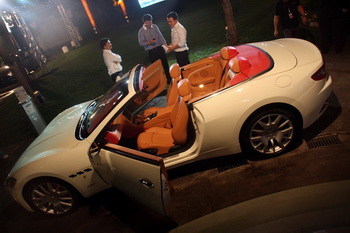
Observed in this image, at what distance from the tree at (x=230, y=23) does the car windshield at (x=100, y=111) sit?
5.80m

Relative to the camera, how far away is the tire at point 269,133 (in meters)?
3.23

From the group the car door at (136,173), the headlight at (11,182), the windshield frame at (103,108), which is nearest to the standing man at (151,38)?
the windshield frame at (103,108)

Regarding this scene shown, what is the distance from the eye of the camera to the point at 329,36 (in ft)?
19.1

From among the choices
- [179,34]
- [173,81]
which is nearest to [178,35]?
[179,34]

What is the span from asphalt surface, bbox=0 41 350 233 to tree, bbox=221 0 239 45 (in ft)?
16.0

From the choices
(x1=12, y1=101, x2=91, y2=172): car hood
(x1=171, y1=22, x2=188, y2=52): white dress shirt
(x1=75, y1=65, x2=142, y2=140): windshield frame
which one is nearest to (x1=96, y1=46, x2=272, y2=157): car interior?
(x1=75, y1=65, x2=142, y2=140): windshield frame

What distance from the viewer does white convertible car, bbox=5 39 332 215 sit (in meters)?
3.13

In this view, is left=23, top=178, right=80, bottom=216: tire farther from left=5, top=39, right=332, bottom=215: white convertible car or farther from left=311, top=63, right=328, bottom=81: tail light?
left=311, top=63, right=328, bottom=81: tail light

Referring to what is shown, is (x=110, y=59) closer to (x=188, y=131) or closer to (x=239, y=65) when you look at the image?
(x=188, y=131)

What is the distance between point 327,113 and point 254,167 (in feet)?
5.04

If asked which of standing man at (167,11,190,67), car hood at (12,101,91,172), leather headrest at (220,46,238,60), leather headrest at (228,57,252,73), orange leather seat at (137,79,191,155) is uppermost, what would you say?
standing man at (167,11,190,67)

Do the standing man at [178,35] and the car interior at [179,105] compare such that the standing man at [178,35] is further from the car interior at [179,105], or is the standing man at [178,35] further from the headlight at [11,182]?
the headlight at [11,182]

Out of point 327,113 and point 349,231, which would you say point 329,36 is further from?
point 349,231

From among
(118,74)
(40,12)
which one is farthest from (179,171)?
(40,12)
